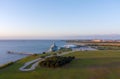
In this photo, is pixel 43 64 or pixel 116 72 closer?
pixel 116 72

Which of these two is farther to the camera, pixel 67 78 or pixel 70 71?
pixel 70 71

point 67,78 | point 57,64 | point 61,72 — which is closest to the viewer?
point 67,78

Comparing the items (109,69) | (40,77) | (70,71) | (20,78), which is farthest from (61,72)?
(109,69)

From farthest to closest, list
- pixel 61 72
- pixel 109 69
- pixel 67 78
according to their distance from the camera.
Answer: pixel 109 69, pixel 61 72, pixel 67 78

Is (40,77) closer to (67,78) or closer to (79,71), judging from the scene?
(67,78)

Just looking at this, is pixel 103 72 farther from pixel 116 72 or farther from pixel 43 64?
pixel 43 64

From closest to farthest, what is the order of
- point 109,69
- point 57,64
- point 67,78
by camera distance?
point 67,78
point 109,69
point 57,64

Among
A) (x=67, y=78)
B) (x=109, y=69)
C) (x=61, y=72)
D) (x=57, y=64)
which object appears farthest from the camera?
(x=57, y=64)

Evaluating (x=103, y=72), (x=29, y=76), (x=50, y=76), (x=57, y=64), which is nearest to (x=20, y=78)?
(x=29, y=76)

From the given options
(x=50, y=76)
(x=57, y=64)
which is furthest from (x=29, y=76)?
(x=57, y=64)
